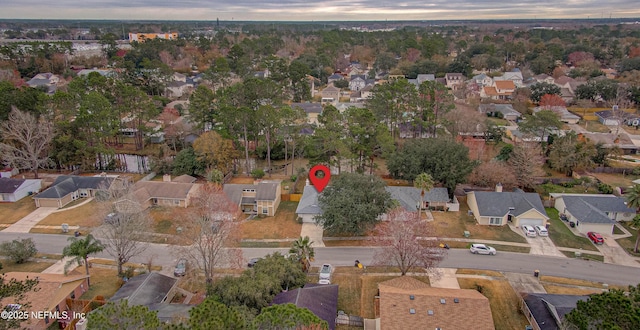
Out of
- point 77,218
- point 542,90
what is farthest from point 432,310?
point 542,90

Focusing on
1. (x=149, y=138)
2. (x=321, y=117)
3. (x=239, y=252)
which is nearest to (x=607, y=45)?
(x=321, y=117)

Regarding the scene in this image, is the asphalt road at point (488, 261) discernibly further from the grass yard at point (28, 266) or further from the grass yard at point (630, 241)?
the grass yard at point (630, 241)

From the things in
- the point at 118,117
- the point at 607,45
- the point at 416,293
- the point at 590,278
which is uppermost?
the point at 607,45

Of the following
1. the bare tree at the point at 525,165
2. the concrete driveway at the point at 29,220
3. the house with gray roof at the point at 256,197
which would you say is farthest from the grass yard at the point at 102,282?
the bare tree at the point at 525,165

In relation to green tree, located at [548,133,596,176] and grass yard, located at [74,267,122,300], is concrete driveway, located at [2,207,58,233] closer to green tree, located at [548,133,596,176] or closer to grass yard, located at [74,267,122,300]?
grass yard, located at [74,267,122,300]

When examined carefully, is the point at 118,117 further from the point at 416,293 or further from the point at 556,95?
the point at 556,95

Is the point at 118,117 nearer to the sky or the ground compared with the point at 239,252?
nearer to the sky
